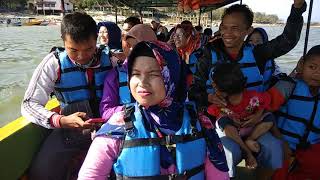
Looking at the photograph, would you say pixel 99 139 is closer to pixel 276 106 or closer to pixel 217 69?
pixel 217 69

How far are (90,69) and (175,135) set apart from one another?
100 cm

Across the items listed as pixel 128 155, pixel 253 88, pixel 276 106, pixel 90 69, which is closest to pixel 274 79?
pixel 253 88

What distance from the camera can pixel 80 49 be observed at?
7.24ft

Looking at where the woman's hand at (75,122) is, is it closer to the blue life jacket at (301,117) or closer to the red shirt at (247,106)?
the red shirt at (247,106)

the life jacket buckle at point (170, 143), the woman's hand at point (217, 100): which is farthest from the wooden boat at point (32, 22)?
the life jacket buckle at point (170, 143)

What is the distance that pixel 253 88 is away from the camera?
2703 mm

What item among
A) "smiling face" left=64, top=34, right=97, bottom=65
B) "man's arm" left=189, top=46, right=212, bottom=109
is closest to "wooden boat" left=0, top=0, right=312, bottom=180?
"smiling face" left=64, top=34, right=97, bottom=65

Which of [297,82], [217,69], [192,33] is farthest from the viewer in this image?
[192,33]

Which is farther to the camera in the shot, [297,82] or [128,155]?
[297,82]

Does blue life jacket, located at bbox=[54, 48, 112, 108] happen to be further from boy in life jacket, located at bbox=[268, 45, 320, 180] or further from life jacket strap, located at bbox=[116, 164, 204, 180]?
boy in life jacket, located at bbox=[268, 45, 320, 180]

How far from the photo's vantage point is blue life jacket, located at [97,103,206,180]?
154cm

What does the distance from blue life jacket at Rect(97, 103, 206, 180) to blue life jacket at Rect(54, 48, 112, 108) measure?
84cm

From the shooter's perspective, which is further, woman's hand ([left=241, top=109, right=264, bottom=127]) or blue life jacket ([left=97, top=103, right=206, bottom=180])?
woman's hand ([left=241, top=109, right=264, bottom=127])

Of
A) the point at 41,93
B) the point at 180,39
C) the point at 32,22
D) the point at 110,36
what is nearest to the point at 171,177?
the point at 41,93
